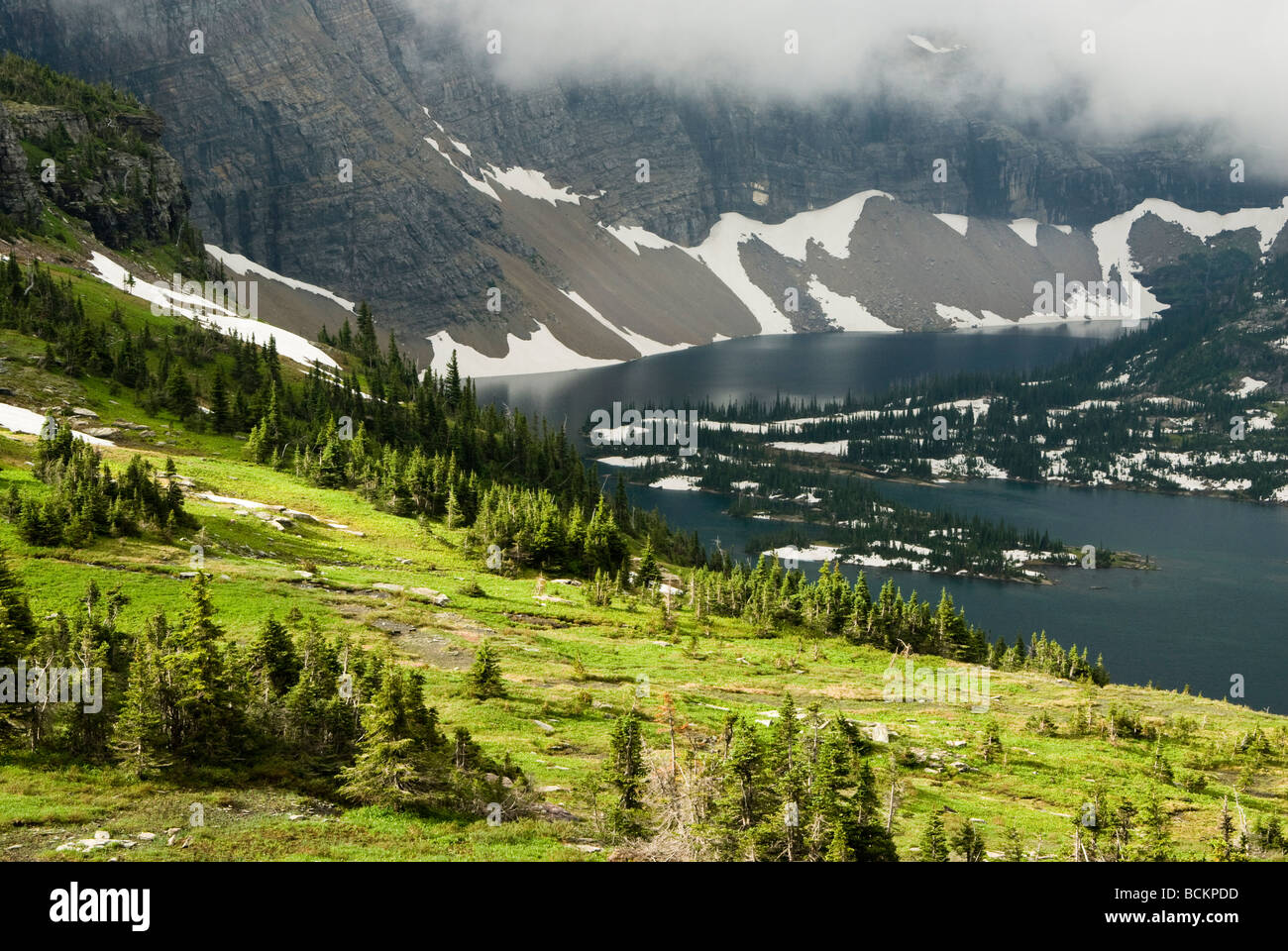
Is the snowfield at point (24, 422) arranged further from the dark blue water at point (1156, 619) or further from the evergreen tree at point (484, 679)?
the dark blue water at point (1156, 619)

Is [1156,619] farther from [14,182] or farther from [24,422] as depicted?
[14,182]

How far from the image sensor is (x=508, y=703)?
1847 inches

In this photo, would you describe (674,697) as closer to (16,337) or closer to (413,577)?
(413,577)

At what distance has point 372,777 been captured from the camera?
32.9 metres

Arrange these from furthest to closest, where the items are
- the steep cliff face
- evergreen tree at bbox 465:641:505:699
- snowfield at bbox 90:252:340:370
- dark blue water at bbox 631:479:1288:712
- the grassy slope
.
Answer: the steep cliff face < snowfield at bbox 90:252:340:370 < dark blue water at bbox 631:479:1288:712 < evergreen tree at bbox 465:641:505:699 < the grassy slope

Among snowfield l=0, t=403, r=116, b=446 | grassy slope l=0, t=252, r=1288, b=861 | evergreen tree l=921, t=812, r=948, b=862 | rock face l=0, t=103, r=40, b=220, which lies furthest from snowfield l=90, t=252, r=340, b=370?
evergreen tree l=921, t=812, r=948, b=862

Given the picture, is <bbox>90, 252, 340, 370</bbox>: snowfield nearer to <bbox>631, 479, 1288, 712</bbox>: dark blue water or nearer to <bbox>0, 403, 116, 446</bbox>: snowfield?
<bbox>0, 403, 116, 446</bbox>: snowfield

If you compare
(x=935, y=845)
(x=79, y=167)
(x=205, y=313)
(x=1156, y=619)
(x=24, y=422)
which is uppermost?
(x=79, y=167)

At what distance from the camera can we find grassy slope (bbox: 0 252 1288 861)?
1163 inches

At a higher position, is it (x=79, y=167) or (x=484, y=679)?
(x=79, y=167)

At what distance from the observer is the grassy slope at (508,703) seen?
2955 centimetres

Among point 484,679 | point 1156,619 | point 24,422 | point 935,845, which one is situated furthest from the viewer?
point 1156,619

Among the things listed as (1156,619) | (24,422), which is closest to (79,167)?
(24,422)
